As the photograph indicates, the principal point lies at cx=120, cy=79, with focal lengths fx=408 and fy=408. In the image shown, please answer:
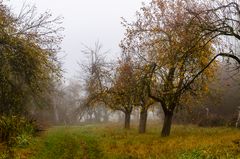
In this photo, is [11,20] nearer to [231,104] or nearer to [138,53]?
[138,53]

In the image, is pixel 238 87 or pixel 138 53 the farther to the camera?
pixel 238 87

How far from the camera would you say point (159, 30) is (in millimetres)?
30984

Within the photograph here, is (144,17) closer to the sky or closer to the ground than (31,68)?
closer to the sky

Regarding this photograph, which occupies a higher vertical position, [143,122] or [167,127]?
[143,122]

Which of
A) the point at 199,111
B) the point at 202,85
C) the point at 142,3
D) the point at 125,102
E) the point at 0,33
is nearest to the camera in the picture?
the point at 0,33

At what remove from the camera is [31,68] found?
26062 mm

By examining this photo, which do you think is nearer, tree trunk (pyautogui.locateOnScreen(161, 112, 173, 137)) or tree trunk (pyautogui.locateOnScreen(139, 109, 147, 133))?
tree trunk (pyautogui.locateOnScreen(161, 112, 173, 137))

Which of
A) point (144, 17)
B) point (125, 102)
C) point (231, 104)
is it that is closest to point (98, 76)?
point (125, 102)

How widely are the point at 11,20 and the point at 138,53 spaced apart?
11023 millimetres

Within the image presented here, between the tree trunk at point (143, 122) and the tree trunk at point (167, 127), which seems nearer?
the tree trunk at point (167, 127)

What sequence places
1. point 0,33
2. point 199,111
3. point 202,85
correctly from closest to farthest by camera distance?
1. point 0,33
2. point 202,85
3. point 199,111

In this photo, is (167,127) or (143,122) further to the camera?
(143,122)

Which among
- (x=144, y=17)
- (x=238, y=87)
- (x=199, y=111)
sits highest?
(x=144, y=17)

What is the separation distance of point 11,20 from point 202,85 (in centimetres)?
1408
